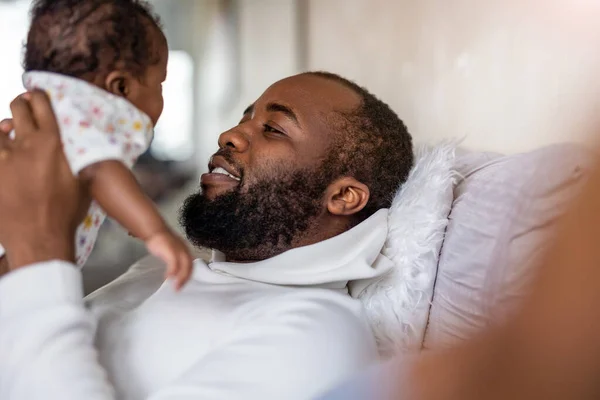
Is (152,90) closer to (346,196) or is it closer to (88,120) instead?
(88,120)

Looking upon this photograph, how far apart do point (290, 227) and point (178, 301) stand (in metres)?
0.25

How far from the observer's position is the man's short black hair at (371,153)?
3.69 ft

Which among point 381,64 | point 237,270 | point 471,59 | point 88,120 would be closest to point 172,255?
point 88,120

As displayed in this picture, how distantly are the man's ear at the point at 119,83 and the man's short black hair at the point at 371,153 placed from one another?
19.6 inches

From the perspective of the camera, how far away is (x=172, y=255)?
1.92ft

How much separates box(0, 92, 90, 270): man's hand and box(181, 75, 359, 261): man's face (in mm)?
377

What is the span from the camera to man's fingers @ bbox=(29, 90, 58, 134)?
65 cm

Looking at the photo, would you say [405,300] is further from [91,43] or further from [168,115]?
[168,115]

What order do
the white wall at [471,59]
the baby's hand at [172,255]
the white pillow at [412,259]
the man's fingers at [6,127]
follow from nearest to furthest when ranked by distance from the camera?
the baby's hand at [172,255] → the man's fingers at [6,127] → the white pillow at [412,259] → the white wall at [471,59]

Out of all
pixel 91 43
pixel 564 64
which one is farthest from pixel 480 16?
pixel 91 43

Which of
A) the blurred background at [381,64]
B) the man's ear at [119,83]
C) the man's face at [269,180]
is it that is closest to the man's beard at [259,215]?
the man's face at [269,180]

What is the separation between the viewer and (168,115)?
69.5 inches

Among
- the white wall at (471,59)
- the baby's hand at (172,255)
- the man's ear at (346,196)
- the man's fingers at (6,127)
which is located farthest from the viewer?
the white wall at (471,59)

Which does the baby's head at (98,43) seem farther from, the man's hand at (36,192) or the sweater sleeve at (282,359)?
the sweater sleeve at (282,359)
